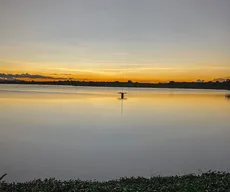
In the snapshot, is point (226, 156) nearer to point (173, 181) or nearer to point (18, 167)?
point (173, 181)

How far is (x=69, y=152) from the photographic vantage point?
1335cm

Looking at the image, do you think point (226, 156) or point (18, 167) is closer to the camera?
point (18, 167)

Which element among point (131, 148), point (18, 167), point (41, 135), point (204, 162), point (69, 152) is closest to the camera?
point (18, 167)

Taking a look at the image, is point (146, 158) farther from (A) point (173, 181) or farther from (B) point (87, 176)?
(A) point (173, 181)

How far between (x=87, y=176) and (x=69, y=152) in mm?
3613

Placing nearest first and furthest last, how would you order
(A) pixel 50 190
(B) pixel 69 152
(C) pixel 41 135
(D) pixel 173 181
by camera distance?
(A) pixel 50 190
(D) pixel 173 181
(B) pixel 69 152
(C) pixel 41 135

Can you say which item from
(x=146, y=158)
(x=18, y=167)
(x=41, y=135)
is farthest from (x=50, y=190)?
(x=41, y=135)

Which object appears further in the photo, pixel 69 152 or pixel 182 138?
pixel 182 138

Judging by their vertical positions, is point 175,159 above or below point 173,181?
below

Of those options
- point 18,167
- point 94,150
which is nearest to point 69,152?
point 94,150

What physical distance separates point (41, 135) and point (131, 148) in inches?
256

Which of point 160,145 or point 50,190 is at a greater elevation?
point 50,190

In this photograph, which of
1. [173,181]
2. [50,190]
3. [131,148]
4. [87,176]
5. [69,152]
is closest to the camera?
[50,190]

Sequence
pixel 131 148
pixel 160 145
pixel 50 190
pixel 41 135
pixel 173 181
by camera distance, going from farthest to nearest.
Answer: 1. pixel 41 135
2. pixel 160 145
3. pixel 131 148
4. pixel 173 181
5. pixel 50 190
